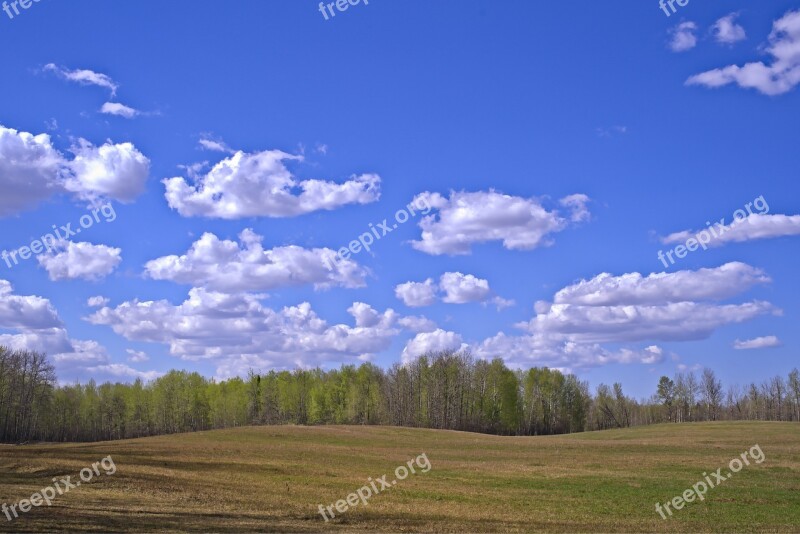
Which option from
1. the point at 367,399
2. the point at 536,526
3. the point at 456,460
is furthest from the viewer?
the point at 367,399

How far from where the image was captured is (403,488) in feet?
115

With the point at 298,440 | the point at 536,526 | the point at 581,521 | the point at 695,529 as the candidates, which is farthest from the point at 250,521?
the point at 298,440

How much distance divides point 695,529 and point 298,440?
1786 inches

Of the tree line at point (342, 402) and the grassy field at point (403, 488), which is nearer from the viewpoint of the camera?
the grassy field at point (403, 488)

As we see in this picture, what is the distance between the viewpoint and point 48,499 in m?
25.3

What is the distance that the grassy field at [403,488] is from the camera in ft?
79.0

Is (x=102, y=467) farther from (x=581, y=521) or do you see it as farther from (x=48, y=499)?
(x=581, y=521)

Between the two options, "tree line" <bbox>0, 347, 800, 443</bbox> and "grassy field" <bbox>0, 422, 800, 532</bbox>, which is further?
"tree line" <bbox>0, 347, 800, 443</bbox>

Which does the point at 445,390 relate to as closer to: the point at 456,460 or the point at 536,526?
the point at 456,460

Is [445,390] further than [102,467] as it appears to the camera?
Yes

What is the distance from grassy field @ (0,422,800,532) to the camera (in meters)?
24.1

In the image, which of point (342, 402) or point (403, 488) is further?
point (342, 402)

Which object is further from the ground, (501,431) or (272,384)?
(272,384)

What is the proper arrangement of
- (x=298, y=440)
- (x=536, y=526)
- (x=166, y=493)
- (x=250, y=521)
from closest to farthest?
(x=250, y=521) < (x=536, y=526) < (x=166, y=493) < (x=298, y=440)
